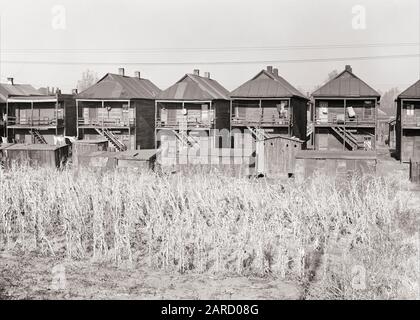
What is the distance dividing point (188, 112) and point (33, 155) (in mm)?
13509

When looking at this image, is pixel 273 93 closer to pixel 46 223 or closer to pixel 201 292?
pixel 46 223

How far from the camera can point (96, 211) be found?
57.6ft

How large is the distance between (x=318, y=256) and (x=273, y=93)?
2610cm

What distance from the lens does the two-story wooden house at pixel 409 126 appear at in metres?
37.9

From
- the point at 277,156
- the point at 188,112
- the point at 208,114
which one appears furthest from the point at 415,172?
the point at 188,112

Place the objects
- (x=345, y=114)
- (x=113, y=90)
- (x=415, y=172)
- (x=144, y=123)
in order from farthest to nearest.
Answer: (x=144, y=123), (x=113, y=90), (x=345, y=114), (x=415, y=172)

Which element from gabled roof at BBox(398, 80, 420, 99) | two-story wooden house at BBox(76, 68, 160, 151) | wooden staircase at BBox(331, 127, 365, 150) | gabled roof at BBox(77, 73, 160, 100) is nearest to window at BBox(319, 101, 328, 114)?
wooden staircase at BBox(331, 127, 365, 150)

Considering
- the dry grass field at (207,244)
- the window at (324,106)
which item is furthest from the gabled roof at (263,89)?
the dry grass field at (207,244)

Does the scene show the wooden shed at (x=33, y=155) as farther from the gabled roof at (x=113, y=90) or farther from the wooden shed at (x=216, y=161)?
the gabled roof at (x=113, y=90)

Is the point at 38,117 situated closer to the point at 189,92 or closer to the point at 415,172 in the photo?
the point at 189,92

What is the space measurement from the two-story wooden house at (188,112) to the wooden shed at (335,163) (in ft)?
42.6

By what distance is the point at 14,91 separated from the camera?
49.4 meters
